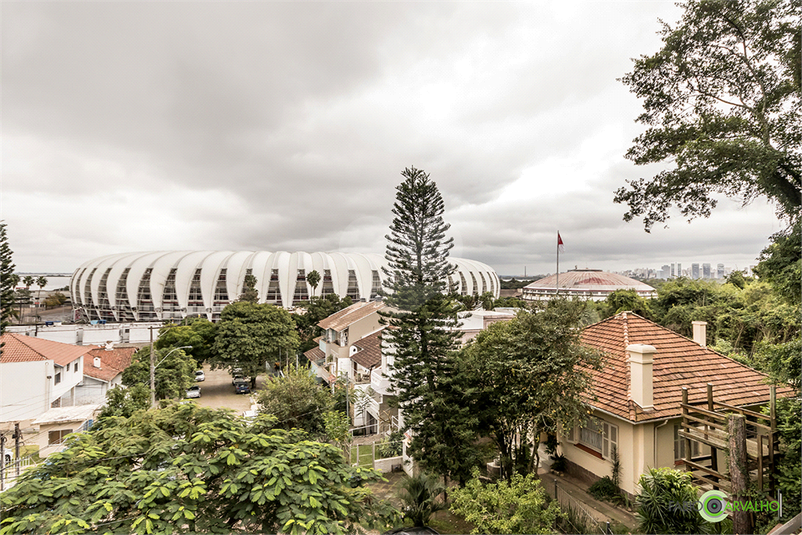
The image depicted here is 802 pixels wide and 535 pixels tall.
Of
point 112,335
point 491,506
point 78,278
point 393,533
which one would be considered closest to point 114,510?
point 393,533

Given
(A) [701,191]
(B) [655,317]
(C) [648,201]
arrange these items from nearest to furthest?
1. (A) [701,191]
2. (C) [648,201]
3. (B) [655,317]

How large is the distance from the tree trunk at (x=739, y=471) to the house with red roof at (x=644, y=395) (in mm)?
1359

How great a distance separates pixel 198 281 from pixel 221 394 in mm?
35026

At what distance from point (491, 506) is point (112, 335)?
105 ft

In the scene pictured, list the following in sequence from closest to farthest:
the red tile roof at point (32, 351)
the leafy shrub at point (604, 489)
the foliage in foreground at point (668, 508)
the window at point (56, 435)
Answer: the foliage in foreground at point (668, 508) < the leafy shrub at point (604, 489) < the window at point (56, 435) < the red tile roof at point (32, 351)

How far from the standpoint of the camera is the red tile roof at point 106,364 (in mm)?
15953

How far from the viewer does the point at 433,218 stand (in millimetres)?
8555

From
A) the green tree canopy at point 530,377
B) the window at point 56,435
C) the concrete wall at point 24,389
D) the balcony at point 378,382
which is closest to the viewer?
the green tree canopy at point 530,377

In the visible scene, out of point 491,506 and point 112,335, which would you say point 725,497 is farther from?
point 112,335

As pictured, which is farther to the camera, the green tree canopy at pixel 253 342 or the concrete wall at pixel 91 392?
the green tree canopy at pixel 253 342

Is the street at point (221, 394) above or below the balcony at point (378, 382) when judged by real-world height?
below

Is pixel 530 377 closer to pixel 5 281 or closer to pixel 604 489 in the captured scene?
pixel 604 489

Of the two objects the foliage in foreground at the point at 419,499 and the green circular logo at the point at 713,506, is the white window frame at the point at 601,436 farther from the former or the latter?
the foliage in foreground at the point at 419,499

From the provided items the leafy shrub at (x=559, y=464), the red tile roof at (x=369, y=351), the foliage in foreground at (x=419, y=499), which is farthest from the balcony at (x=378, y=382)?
the foliage in foreground at (x=419, y=499)
